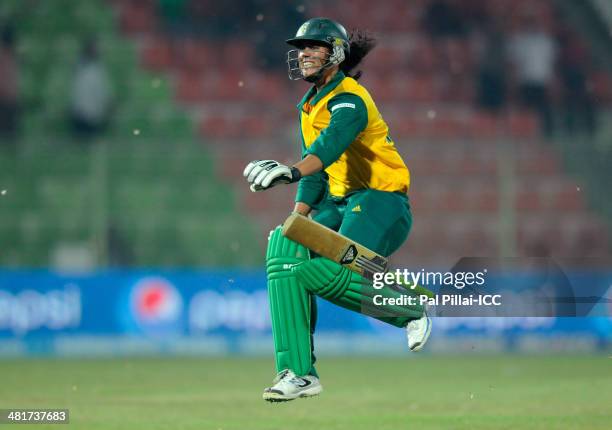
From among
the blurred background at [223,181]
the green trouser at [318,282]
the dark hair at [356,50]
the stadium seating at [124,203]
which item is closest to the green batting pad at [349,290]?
the green trouser at [318,282]

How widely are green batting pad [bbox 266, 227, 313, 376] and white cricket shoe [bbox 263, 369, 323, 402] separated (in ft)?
0.13

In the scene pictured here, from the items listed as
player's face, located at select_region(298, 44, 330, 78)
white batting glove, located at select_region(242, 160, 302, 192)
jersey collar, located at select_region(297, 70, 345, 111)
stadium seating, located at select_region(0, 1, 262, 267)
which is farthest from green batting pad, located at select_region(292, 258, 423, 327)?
stadium seating, located at select_region(0, 1, 262, 267)

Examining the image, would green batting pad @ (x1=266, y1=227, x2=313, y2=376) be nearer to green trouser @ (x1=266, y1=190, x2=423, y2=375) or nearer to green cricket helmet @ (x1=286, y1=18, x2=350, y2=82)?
green trouser @ (x1=266, y1=190, x2=423, y2=375)

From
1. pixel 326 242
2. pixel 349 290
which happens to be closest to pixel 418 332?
pixel 349 290

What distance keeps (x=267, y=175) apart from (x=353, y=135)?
0.55 m

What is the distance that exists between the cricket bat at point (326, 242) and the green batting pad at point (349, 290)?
0.07 m

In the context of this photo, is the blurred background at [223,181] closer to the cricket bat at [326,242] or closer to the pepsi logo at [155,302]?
the pepsi logo at [155,302]

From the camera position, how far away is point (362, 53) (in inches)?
242

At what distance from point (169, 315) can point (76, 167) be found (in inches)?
76.8

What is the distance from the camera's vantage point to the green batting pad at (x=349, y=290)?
573 centimetres

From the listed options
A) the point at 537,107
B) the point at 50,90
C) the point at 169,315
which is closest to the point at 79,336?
the point at 169,315

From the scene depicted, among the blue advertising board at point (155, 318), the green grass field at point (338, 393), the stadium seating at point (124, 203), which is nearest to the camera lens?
the green grass field at point (338, 393)

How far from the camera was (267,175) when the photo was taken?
521 cm

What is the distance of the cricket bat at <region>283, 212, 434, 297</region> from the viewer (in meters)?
5.59
